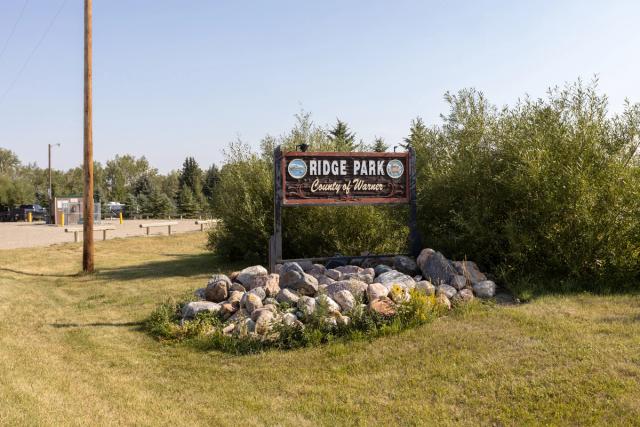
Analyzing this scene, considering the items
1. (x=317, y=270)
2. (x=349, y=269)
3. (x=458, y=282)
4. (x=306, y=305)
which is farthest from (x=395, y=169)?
(x=306, y=305)

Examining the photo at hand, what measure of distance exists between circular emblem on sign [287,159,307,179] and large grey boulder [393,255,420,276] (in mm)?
2257

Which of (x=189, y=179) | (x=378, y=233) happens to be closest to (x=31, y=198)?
(x=189, y=179)

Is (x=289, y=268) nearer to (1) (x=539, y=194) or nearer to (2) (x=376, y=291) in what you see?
(2) (x=376, y=291)

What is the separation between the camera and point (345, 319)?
6391mm

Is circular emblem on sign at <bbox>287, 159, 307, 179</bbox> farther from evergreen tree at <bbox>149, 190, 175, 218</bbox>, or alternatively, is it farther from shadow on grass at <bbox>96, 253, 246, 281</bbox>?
evergreen tree at <bbox>149, 190, 175, 218</bbox>

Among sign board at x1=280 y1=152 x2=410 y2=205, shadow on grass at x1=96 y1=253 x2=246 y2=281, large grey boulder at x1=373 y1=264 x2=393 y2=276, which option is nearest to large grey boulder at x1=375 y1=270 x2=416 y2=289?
large grey boulder at x1=373 y1=264 x2=393 y2=276

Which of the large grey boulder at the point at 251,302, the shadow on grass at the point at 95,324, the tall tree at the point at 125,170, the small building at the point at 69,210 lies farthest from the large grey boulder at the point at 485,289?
the tall tree at the point at 125,170

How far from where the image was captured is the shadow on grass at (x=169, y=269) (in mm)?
12407

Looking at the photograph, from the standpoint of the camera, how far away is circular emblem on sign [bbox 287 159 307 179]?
8.94 m

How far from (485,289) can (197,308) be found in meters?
4.21

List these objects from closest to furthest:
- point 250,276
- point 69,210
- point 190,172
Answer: point 250,276 < point 69,210 < point 190,172

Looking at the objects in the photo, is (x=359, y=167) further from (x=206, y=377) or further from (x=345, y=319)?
(x=206, y=377)

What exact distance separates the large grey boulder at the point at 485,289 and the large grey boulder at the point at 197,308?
12.5 ft

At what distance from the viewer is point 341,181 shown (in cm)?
922
